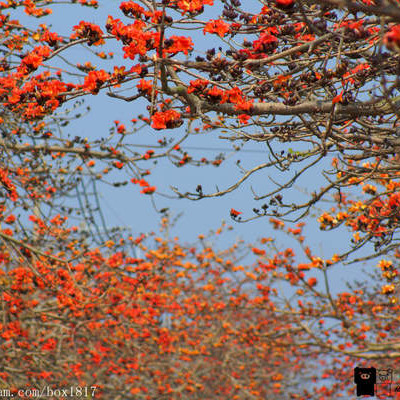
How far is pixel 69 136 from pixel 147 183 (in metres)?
1.24

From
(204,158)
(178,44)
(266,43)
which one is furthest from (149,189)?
(266,43)

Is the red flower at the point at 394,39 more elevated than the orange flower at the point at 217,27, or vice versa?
the orange flower at the point at 217,27

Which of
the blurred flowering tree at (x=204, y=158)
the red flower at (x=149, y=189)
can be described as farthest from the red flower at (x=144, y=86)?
the red flower at (x=149, y=189)

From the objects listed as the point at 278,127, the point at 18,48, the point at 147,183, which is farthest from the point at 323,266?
the point at 18,48

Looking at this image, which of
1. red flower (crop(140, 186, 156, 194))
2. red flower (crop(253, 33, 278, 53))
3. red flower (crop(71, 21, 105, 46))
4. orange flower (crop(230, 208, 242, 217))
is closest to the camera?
red flower (crop(253, 33, 278, 53))

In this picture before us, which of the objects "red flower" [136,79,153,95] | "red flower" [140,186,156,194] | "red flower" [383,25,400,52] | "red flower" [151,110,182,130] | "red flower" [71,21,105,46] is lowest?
"red flower" [383,25,400,52]

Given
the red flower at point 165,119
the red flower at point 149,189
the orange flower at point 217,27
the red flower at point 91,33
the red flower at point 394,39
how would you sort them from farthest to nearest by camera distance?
1. the red flower at point 149,189
2. the red flower at point 91,33
3. the orange flower at point 217,27
4. the red flower at point 165,119
5. the red flower at point 394,39

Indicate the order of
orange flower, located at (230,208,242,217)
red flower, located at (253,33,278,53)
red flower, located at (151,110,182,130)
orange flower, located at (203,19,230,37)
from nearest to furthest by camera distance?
red flower, located at (253,33,278,53)
red flower, located at (151,110,182,130)
orange flower, located at (203,19,230,37)
orange flower, located at (230,208,242,217)

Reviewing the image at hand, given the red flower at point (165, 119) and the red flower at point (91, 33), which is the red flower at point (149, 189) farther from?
the red flower at point (165, 119)

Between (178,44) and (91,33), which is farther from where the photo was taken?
(91,33)

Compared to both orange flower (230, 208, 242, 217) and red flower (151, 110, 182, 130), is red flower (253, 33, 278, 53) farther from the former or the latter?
orange flower (230, 208, 242, 217)

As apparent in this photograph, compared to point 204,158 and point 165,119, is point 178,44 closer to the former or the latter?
point 165,119

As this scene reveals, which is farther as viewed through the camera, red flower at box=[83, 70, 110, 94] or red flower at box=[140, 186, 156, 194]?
red flower at box=[140, 186, 156, 194]

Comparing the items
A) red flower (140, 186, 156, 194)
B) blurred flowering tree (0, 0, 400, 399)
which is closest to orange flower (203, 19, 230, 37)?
blurred flowering tree (0, 0, 400, 399)
